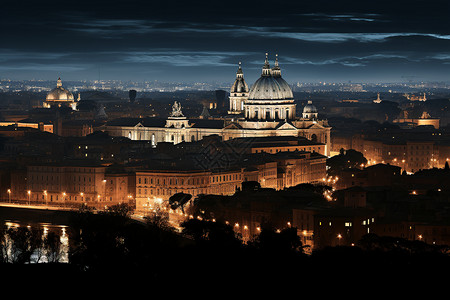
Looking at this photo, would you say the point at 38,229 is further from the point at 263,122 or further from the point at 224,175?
the point at 263,122

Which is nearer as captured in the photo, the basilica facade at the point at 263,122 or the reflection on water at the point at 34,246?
the reflection on water at the point at 34,246

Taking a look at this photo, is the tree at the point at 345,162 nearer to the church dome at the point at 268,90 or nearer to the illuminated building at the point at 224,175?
the illuminated building at the point at 224,175

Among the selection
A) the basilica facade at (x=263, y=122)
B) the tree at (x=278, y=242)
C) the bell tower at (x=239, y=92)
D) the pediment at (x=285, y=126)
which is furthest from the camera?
the bell tower at (x=239, y=92)

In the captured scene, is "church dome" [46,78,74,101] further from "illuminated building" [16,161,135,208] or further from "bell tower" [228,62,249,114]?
"illuminated building" [16,161,135,208]

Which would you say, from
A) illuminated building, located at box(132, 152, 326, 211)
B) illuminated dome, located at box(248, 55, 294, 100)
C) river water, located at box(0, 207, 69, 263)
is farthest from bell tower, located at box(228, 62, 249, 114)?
river water, located at box(0, 207, 69, 263)

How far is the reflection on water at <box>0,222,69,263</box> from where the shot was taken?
208ft

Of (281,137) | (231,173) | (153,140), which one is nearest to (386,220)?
(231,173)

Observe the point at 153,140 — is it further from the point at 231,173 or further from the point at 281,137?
the point at 231,173

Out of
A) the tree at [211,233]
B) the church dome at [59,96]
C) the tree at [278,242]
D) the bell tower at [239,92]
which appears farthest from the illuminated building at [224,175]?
the church dome at [59,96]

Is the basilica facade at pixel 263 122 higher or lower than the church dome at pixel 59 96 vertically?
lower

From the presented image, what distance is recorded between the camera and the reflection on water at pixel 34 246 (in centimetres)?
6348

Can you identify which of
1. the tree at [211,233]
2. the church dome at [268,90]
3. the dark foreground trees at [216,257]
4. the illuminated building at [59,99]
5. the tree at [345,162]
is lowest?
the dark foreground trees at [216,257]

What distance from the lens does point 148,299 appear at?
55.6 m

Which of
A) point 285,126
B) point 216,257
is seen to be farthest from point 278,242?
point 285,126
